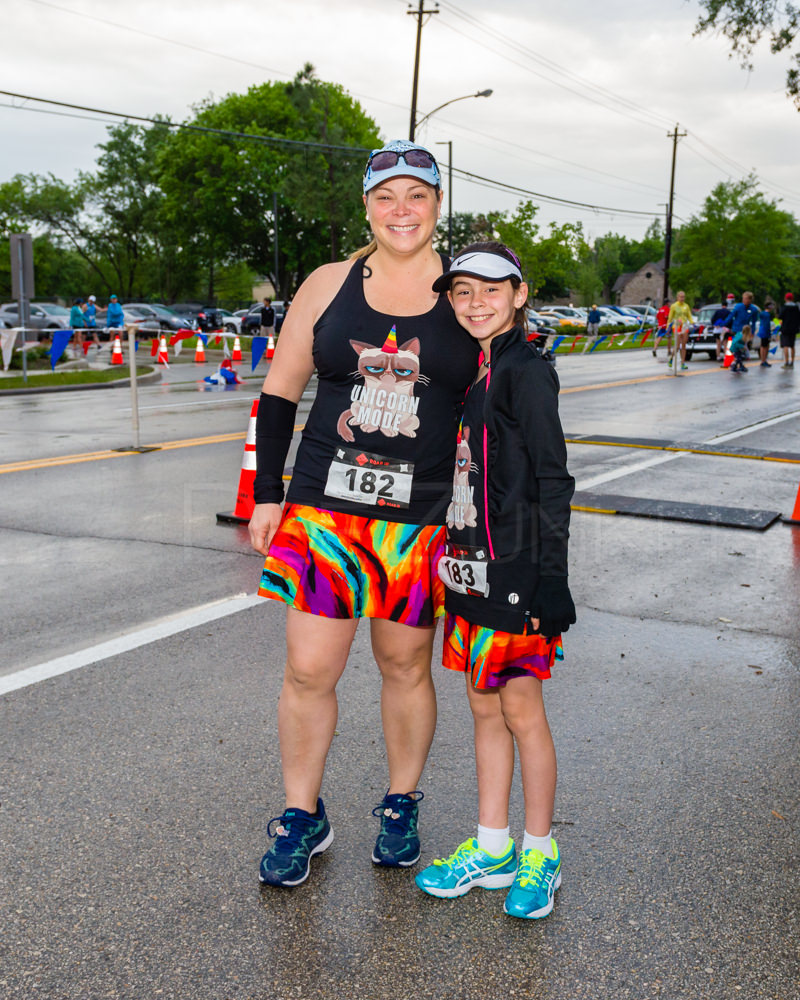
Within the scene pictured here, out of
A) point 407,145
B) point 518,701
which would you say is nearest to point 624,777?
point 518,701

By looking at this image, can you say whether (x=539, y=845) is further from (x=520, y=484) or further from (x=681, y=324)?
(x=681, y=324)

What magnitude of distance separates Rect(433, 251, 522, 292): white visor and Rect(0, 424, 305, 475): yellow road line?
7.68 metres

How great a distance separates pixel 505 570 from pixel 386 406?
572 mm

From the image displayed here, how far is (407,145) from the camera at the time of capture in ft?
9.52

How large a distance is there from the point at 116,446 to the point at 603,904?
9.63m

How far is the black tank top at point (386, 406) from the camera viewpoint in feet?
9.24

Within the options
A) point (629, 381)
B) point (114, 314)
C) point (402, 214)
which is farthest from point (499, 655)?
point (114, 314)

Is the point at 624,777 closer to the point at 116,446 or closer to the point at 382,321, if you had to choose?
the point at 382,321

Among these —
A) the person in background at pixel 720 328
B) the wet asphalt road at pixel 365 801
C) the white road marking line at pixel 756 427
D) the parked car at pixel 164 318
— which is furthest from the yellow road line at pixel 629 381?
the parked car at pixel 164 318

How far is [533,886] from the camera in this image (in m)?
2.74

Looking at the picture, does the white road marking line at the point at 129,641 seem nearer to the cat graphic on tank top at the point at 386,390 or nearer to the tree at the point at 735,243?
the cat graphic on tank top at the point at 386,390

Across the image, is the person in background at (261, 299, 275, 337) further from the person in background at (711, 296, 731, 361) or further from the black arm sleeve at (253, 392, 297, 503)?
the black arm sleeve at (253, 392, 297, 503)

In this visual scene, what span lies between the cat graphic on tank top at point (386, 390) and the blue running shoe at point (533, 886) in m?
1.22

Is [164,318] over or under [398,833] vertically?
over
